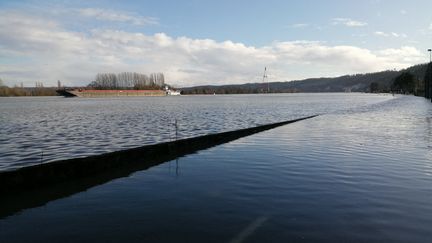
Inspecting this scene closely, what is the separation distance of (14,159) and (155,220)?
11.3 metres

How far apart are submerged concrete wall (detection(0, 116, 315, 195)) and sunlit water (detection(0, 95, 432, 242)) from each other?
3.68 feet

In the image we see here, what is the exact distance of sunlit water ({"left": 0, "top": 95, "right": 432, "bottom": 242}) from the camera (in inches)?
315

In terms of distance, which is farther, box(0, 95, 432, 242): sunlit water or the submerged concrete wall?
the submerged concrete wall

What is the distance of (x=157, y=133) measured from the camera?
29.0 metres

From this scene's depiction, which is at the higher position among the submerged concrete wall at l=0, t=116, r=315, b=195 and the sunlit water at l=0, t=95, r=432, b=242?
the submerged concrete wall at l=0, t=116, r=315, b=195

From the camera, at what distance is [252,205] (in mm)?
9961

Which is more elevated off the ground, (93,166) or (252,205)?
(93,166)

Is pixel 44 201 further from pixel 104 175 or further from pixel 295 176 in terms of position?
pixel 295 176

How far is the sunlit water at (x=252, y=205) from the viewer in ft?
26.2

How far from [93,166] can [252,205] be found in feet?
21.8

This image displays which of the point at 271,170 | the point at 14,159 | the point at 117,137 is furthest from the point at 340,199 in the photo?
the point at 117,137

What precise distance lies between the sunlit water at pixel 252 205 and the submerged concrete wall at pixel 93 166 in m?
1.12

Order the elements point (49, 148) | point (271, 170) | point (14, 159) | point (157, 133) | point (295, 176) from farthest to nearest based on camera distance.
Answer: point (157, 133), point (49, 148), point (14, 159), point (271, 170), point (295, 176)

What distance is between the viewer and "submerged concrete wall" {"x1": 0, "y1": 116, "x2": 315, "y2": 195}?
38.4 feet
